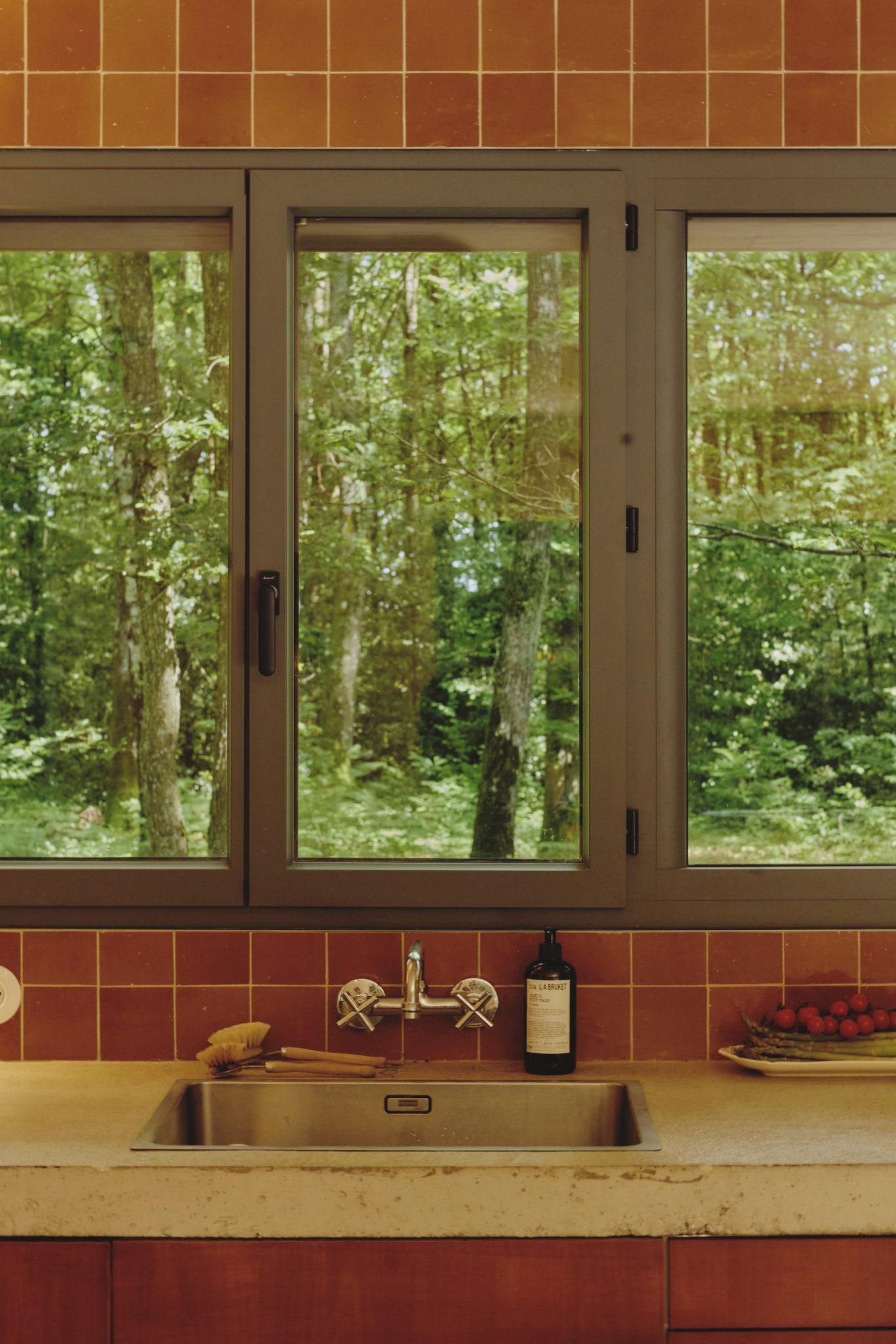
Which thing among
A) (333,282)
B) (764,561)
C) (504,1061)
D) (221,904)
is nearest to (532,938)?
(504,1061)

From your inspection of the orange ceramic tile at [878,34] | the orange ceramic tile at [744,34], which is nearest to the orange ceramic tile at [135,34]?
the orange ceramic tile at [744,34]

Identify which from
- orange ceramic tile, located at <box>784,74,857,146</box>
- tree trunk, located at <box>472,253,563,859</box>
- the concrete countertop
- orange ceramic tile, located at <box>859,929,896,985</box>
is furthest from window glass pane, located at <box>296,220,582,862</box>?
the concrete countertop

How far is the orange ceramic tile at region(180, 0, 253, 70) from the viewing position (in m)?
Answer: 1.93

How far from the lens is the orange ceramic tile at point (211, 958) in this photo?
192 cm

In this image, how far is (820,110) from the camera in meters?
1.94

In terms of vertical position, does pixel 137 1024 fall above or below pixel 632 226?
below

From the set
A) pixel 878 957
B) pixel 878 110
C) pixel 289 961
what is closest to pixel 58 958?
pixel 289 961

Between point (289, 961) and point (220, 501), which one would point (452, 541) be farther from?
point (289, 961)

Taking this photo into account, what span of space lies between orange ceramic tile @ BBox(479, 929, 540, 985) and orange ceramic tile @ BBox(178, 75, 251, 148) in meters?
1.45

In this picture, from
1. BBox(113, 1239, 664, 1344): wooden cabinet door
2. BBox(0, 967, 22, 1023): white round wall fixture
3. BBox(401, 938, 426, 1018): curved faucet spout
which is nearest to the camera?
BBox(113, 1239, 664, 1344): wooden cabinet door

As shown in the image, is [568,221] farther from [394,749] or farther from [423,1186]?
[423,1186]

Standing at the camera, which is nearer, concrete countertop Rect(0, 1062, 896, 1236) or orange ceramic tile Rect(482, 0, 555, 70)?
concrete countertop Rect(0, 1062, 896, 1236)

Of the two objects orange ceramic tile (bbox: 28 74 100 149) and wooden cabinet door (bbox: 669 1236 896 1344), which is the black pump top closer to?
wooden cabinet door (bbox: 669 1236 896 1344)

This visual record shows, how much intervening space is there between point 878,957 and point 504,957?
2.13 ft
